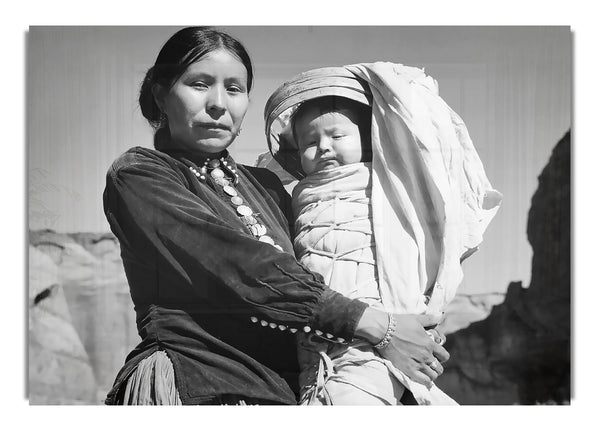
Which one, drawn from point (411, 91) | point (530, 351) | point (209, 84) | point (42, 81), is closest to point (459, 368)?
point (530, 351)

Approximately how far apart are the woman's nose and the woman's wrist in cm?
74

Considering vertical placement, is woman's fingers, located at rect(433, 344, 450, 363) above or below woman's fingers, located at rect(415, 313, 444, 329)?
below

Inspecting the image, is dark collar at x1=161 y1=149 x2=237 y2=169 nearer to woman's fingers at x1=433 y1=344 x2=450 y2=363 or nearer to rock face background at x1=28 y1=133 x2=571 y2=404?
rock face background at x1=28 y1=133 x2=571 y2=404

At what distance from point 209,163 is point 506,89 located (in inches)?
37.0

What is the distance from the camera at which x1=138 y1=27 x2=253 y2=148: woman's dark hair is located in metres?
3.05

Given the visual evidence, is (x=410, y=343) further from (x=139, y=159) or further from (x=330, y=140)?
(x=139, y=159)

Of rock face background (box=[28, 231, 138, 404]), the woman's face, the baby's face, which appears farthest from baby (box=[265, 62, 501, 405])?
rock face background (box=[28, 231, 138, 404])

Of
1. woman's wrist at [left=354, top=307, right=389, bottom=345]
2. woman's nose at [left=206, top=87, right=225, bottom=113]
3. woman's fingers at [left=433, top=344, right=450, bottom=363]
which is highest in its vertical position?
woman's nose at [left=206, top=87, right=225, bottom=113]

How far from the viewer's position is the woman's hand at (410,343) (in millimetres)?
2926

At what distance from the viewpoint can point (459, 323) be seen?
3070 millimetres

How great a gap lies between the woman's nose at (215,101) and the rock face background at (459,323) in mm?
492

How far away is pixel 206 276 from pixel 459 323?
2.54 feet

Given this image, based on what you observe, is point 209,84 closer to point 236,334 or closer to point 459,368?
point 236,334

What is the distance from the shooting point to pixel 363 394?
2928 mm
